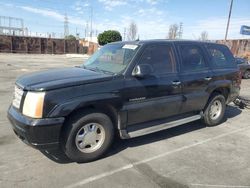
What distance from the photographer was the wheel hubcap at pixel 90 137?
3.74 m

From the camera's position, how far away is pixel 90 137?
3824 millimetres

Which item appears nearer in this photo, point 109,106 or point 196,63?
point 109,106

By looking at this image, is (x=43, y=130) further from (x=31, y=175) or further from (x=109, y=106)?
(x=109, y=106)

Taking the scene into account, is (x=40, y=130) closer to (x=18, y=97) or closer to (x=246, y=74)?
(x=18, y=97)

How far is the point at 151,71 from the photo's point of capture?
4.12 metres

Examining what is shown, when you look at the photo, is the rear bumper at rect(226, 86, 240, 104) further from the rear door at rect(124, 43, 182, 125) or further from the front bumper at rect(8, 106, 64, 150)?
the front bumper at rect(8, 106, 64, 150)

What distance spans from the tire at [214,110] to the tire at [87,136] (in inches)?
104

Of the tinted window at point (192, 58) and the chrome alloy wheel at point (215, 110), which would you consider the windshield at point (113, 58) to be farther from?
the chrome alloy wheel at point (215, 110)

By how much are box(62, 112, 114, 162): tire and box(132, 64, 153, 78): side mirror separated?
854 millimetres

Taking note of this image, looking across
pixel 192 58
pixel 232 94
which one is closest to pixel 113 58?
pixel 192 58

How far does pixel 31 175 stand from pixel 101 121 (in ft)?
4.05

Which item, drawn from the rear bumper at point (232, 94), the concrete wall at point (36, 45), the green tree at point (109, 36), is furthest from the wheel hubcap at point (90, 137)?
the concrete wall at point (36, 45)

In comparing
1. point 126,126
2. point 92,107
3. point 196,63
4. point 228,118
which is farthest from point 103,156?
point 228,118

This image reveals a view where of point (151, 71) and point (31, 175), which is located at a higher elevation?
point (151, 71)
